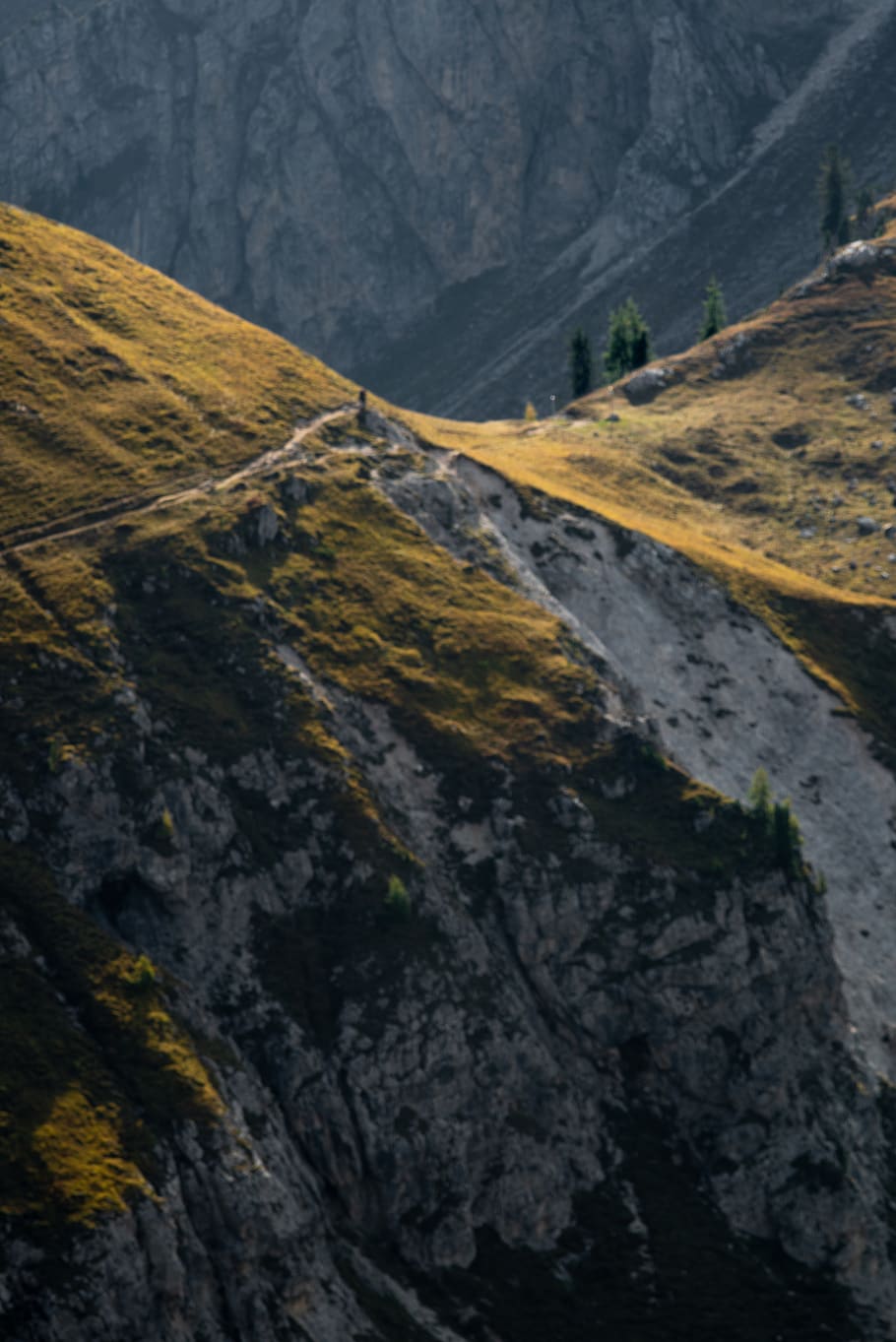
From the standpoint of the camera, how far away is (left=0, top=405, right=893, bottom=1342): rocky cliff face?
8238cm

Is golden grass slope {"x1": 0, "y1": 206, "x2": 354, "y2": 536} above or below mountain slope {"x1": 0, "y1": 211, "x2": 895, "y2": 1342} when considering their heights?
above

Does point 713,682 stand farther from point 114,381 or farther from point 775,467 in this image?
point 114,381

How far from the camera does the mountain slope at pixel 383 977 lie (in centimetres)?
8038

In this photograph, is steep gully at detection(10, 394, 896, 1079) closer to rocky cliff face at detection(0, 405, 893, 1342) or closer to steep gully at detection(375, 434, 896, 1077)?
steep gully at detection(375, 434, 896, 1077)

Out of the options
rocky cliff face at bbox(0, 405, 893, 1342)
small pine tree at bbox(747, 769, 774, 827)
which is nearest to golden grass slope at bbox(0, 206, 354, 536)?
rocky cliff face at bbox(0, 405, 893, 1342)

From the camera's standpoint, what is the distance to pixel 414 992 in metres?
95.4

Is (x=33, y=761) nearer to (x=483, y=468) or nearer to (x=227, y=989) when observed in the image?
(x=227, y=989)

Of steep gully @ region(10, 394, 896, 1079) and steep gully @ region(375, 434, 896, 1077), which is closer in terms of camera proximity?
steep gully @ region(10, 394, 896, 1079)

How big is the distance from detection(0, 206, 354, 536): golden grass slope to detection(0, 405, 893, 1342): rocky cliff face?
32.6ft

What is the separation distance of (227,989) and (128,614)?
95.7 ft

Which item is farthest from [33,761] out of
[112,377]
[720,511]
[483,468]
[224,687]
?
[720,511]

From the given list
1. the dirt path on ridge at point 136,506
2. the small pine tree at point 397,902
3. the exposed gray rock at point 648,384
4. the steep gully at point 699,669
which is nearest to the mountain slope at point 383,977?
the small pine tree at point 397,902

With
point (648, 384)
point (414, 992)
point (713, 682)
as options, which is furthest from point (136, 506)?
point (648, 384)

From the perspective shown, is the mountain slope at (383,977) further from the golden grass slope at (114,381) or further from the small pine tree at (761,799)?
the golden grass slope at (114,381)
